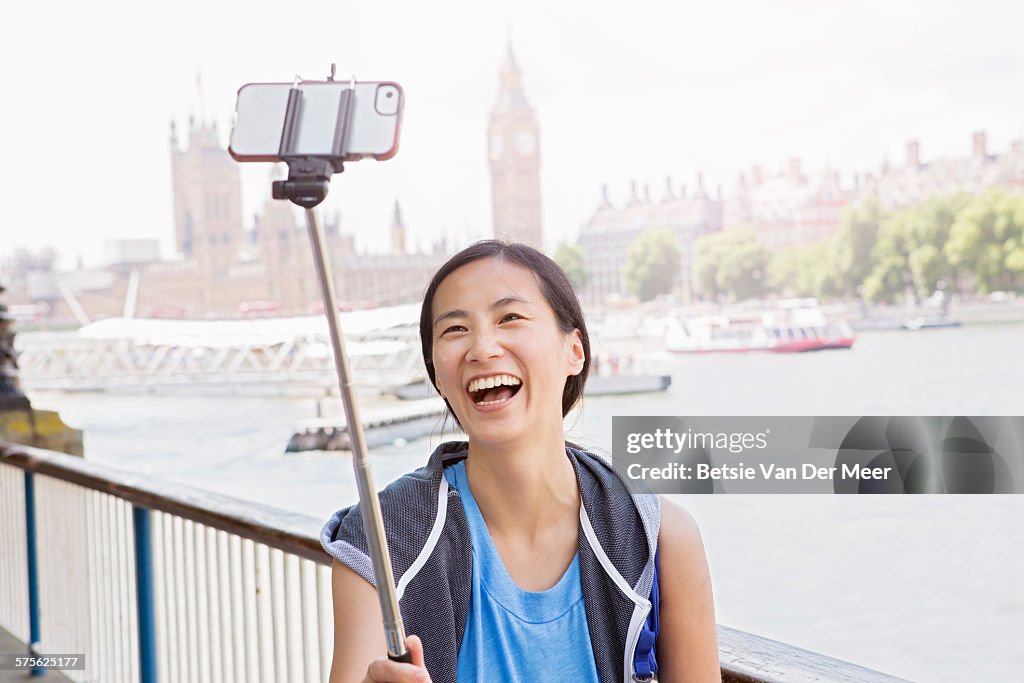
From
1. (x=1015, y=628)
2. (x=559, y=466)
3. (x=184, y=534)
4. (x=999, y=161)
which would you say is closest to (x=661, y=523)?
(x=559, y=466)

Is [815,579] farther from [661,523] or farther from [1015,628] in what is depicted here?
[661,523]

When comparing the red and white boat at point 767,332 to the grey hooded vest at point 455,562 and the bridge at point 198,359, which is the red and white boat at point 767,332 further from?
the grey hooded vest at point 455,562

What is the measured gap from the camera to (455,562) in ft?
2.46

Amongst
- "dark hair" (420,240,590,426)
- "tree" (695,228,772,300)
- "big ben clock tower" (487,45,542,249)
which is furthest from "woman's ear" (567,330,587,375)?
"big ben clock tower" (487,45,542,249)

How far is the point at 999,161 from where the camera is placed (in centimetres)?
4741

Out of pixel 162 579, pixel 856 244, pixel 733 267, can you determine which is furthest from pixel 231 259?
pixel 162 579

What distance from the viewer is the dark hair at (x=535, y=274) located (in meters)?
0.81

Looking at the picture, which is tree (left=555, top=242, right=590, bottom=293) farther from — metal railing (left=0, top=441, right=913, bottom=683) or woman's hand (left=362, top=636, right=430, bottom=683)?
woman's hand (left=362, top=636, right=430, bottom=683)

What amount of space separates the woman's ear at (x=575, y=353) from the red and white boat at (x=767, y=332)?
42.9 meters

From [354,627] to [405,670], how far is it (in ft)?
0.51

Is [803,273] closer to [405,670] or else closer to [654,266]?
[654,266]

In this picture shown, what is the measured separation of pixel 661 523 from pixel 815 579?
97.7 ft

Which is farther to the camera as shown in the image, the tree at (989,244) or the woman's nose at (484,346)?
the tree at (989,244)

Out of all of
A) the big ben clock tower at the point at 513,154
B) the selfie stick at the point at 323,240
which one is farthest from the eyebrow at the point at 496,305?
the big ben clock tower at the point at 513,154
